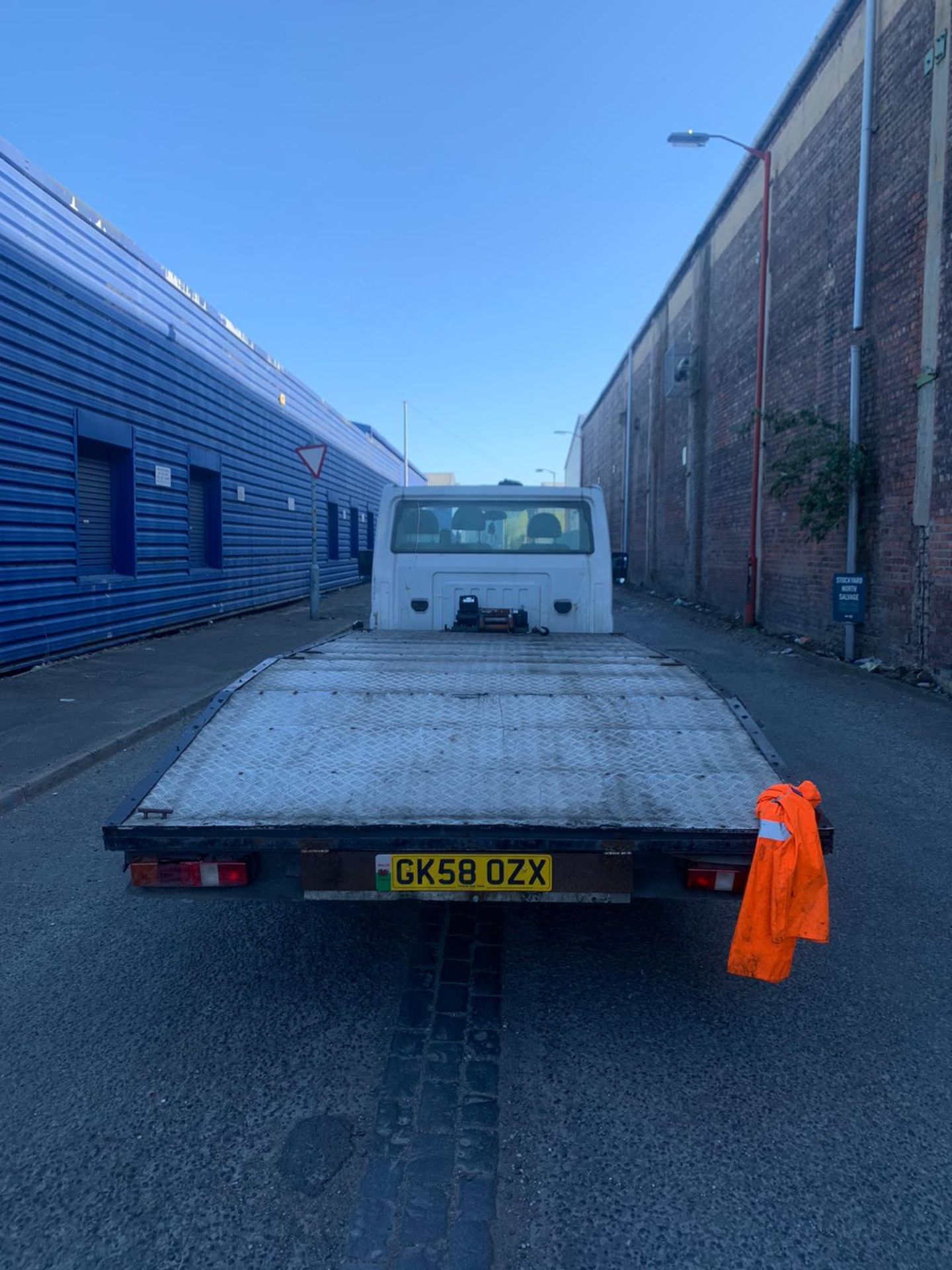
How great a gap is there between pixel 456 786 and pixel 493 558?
12.2 feet

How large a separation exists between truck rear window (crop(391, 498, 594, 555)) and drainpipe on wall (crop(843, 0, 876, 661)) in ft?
19.4

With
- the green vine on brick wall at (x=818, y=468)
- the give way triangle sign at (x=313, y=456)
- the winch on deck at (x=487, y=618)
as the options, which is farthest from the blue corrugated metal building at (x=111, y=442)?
the green vine on brick wall at (x=818, y=468)

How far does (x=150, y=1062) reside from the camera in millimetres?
2588

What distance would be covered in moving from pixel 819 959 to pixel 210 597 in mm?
12790

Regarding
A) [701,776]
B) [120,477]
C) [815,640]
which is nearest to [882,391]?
[815,640]

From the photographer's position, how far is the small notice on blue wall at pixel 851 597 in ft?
34.9

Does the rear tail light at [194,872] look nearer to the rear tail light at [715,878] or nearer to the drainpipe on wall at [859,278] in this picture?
the rear tail light at [715,878]

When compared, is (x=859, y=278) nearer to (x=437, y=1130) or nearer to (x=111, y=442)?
(x=111, y=442)

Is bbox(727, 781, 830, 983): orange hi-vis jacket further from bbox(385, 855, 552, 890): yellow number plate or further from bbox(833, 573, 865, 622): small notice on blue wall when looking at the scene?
bbox(833, 573, 865, 622): small notice on blue wall

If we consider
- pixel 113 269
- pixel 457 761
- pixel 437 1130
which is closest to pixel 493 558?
pixel 457 761

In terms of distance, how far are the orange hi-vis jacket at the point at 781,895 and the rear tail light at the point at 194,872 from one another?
1.57m

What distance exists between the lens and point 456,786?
2.83 metres

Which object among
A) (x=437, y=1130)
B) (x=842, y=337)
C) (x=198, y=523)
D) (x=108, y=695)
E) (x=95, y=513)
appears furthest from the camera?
(x=198, y=523)

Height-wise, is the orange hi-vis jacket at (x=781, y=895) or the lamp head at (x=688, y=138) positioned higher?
the lamp head at (x=688, y=138)
